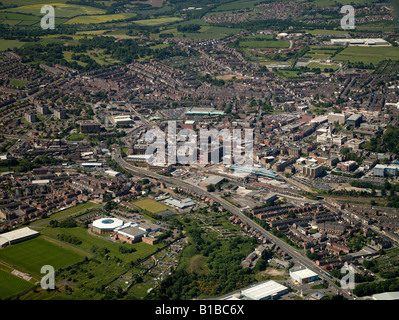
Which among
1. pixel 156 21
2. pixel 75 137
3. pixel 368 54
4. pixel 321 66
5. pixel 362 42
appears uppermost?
pixel 156 21

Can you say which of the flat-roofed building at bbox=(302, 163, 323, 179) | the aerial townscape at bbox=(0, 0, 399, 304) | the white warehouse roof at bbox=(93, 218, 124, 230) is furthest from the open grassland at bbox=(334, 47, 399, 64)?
the white warehouse roof at bbox=(93, 218, 124, 230)

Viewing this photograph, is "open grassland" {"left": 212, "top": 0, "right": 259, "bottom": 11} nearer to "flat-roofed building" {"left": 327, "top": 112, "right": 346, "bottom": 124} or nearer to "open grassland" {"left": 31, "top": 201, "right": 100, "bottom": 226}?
"flat-roofed building" {"left": 327, "top": 112, "right": 346, "bottom": 124}

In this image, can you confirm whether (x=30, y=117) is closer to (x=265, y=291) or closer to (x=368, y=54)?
(x=265, y=291)

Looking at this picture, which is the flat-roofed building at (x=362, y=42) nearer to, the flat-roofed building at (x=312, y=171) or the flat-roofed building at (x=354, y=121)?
the flat-roofed building at (x=354, y=121)

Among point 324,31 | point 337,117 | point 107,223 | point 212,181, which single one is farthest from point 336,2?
point 107,223

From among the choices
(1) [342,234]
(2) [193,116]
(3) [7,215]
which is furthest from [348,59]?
(3) [7,215]

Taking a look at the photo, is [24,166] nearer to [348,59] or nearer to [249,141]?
[249,141]
